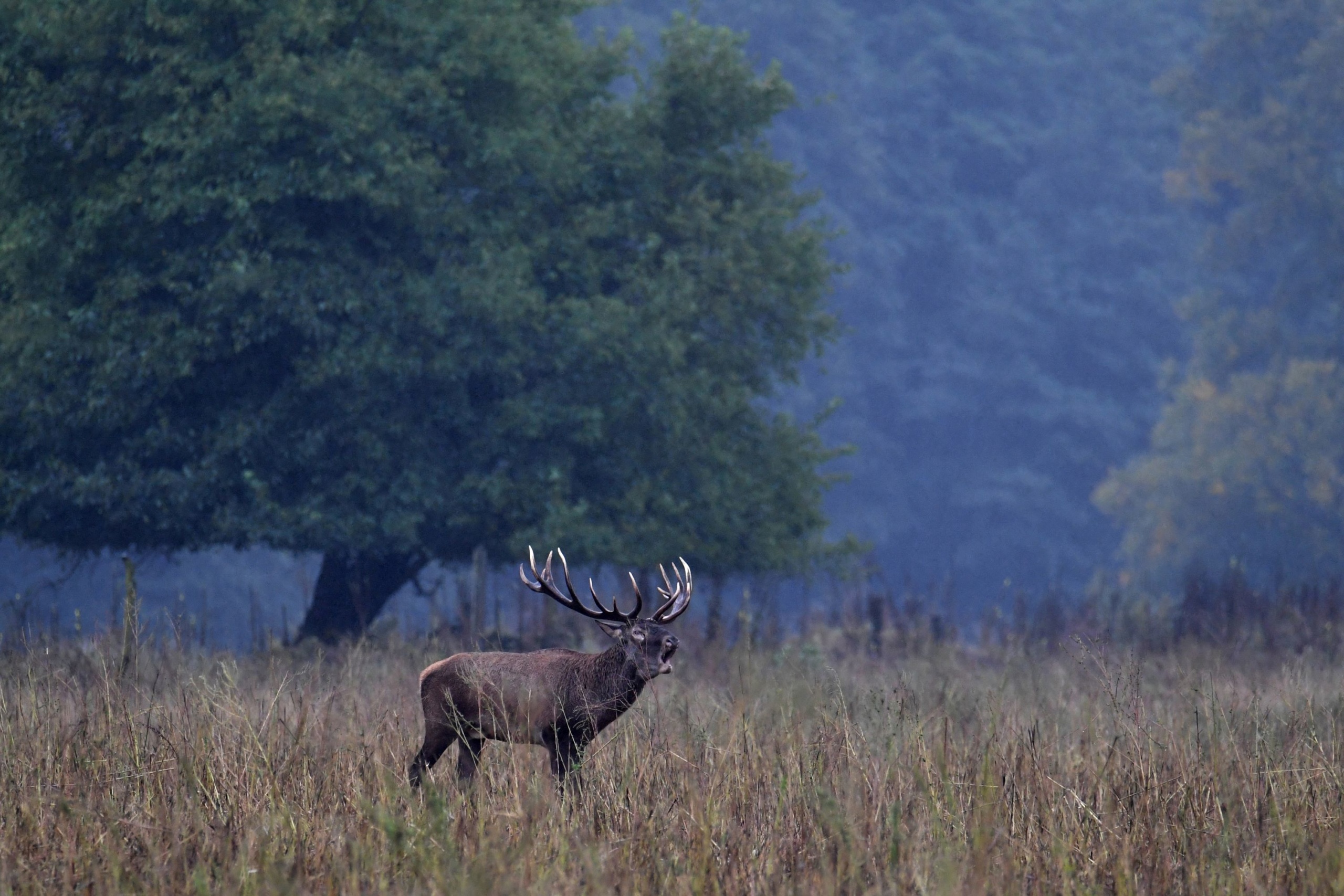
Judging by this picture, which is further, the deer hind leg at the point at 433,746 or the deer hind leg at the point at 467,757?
the deer hind leg at the point at 433,746

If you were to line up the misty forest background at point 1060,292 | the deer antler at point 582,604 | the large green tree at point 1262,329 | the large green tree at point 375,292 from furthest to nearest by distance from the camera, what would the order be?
the misty forest background at point 1060,292 → the large green tree at point 1262,329 → the large green tree at point 375,292 → the deer antler at point 582,604

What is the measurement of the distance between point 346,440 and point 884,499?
35169 mm

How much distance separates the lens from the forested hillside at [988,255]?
4747 cm

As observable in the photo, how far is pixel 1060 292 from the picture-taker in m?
50.0

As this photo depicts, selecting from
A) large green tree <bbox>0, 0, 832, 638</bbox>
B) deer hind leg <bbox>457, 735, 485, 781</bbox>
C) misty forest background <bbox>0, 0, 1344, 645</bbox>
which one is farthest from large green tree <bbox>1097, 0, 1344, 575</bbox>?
deer hind leg <bbox>457, 735, 485, 781</bbox>

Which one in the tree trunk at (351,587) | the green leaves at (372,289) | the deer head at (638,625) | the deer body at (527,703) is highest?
the green leaves at (372,289)

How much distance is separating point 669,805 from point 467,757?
44.0 inches

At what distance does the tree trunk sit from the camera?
15.8 meters

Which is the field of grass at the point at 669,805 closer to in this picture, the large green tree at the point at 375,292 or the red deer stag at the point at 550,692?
the red deer stag at the point at 550,692

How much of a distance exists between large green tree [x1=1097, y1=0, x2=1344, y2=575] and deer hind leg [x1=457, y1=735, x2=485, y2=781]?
30708 millimetres

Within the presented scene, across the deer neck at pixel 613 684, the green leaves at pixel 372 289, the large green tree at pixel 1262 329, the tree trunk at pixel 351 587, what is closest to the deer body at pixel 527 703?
the deer neck at pixel 613 684

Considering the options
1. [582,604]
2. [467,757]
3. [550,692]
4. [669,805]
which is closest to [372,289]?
[582,604]

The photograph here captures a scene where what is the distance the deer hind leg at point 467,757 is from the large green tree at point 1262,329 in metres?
30.7

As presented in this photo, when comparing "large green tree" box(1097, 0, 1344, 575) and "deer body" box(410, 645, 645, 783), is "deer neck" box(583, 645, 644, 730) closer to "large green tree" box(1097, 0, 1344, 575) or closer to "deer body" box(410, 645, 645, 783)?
"deer body" box(410, 645, 645, 783)
